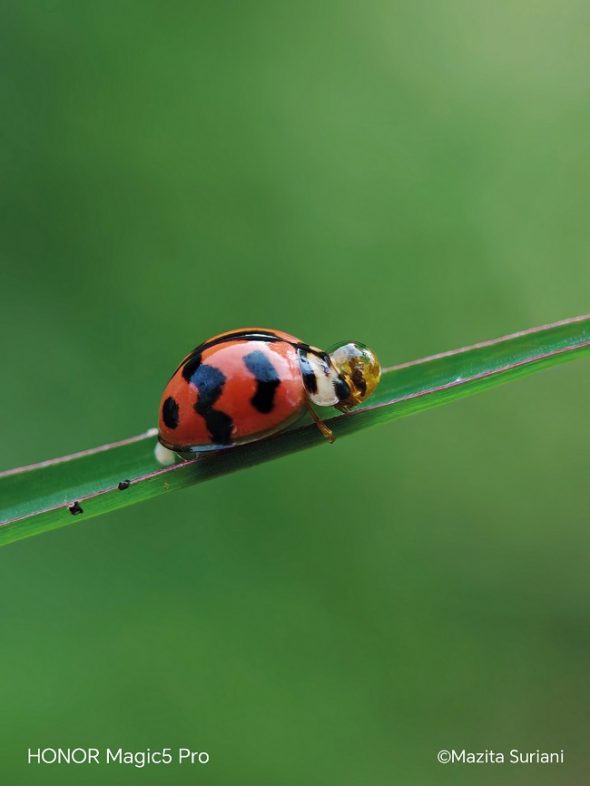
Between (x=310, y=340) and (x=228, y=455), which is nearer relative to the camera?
(x=228, y=455)

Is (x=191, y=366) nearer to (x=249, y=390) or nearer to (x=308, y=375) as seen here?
(x=249, y=390)

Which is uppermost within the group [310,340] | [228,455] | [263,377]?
[263,377]

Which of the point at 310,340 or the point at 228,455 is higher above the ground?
the point at 228,455

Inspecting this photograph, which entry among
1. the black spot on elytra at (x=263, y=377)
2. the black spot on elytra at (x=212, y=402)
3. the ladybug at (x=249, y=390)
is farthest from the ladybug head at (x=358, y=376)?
the black spot on elytra at (x=212, y=402)

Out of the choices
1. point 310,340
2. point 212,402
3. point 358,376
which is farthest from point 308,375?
point 310,340

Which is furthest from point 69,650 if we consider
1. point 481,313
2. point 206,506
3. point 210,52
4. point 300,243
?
point 210,52

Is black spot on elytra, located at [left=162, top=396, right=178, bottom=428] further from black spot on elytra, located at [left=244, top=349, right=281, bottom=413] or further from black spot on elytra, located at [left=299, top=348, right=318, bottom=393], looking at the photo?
black spot on elytra, located at [left=299, top=348, right=318, bottom=393]

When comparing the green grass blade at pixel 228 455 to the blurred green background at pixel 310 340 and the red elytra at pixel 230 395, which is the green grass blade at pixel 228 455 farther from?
the blurred green background at pixel 310 340
